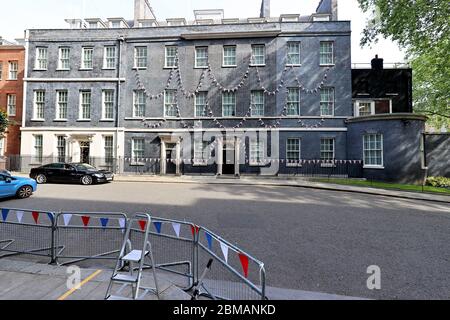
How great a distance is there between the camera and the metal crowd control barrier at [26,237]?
4.79 metres

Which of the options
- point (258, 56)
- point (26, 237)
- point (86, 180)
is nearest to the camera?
point (26, 237)

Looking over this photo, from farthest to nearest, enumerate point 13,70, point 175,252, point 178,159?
point 13,70, point 178,159, point 175,252

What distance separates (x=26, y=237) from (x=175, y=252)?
4.13 metres

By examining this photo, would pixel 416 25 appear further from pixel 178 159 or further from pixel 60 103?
pixel 60 103

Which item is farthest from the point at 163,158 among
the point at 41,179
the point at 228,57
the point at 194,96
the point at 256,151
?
the point at 228,57

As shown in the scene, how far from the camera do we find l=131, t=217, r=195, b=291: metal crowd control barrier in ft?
13.0

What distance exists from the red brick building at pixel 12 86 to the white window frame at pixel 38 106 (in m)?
2.71

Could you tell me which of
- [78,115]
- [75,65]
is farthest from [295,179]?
[75,65]

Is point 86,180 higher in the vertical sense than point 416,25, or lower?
lower

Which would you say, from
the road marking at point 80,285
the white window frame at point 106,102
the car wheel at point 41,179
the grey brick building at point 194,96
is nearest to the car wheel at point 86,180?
the car wheel at point 41,179

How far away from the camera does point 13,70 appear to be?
2620cm

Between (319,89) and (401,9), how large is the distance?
306 inches

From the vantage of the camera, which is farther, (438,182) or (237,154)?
(237,154)

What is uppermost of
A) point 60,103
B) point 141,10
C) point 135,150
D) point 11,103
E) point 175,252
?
point 141,10
